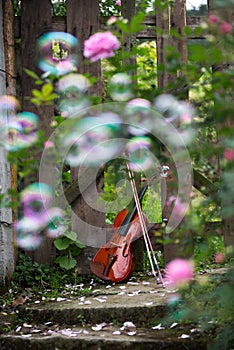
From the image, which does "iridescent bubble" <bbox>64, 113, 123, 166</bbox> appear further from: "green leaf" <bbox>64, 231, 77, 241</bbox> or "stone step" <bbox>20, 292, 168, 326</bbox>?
"green leaf" <bbox>64, 231, 77, 241</bbox>

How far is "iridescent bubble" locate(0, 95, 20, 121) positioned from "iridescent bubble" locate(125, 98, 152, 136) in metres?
1.96

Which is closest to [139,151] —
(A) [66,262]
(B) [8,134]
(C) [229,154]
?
(B) [8,134]

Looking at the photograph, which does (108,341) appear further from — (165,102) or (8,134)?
(8,134)

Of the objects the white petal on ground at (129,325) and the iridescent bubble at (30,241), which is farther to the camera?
the iridescent bubble at (30,241)

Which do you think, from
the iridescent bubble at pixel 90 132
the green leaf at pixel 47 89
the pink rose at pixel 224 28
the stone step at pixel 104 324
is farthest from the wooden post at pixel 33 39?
the pink rose at pixel 224 28

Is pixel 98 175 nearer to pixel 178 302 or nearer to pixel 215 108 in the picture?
pixel 178 302

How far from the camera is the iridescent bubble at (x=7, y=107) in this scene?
4125mm

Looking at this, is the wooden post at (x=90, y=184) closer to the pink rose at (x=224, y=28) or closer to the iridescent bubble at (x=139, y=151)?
the iridescent bubble at (x=139, y=151)

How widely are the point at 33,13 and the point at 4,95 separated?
65 cm

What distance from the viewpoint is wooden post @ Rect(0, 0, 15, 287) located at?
407 centimetres

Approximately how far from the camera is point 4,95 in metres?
4.19

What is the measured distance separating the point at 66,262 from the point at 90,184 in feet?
1.77

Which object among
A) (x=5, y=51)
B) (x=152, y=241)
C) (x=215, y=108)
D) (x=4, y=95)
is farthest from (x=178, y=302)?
(x=5, y=51)

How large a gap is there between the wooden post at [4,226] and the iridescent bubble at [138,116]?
1911mm
